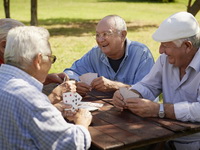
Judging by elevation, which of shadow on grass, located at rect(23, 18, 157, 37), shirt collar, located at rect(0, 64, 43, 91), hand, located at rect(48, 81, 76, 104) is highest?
shirt collar, located at rect(0, 64, 43, 91)

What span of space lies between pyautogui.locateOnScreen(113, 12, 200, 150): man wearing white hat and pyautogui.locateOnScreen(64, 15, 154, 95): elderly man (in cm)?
74

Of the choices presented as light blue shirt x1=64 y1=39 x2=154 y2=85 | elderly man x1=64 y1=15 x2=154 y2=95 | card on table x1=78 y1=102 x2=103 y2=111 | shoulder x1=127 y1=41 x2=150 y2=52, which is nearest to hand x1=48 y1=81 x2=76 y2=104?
card on table x1=78 y1=102 x2=103 y2=111

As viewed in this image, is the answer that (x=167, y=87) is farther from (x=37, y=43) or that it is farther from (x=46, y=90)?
(x=37, y=43)

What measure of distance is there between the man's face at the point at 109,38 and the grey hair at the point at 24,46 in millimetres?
1760

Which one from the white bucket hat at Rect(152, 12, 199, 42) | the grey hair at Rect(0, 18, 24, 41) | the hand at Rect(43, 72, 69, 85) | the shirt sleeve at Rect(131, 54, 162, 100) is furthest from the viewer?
the hand at Rect(43, 72, 69, 85)

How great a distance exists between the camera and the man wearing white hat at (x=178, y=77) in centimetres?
288

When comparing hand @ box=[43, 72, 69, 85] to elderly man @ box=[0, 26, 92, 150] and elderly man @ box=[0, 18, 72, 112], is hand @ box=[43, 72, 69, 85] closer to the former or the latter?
elderly man @ box=[0, 18, 72, 112]

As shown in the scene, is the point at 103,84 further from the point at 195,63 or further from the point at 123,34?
the point at 195,63

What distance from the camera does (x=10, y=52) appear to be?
2316 millimetres

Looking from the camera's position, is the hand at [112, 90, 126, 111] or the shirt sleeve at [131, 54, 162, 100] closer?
the hand at [112, 90, 126, 111]

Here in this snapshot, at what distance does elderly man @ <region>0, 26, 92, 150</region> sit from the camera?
222 centimetres

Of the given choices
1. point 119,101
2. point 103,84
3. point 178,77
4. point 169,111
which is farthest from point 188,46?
point 103,84

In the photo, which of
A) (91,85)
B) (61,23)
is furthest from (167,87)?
(61,23)

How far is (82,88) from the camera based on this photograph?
361 centimetres
